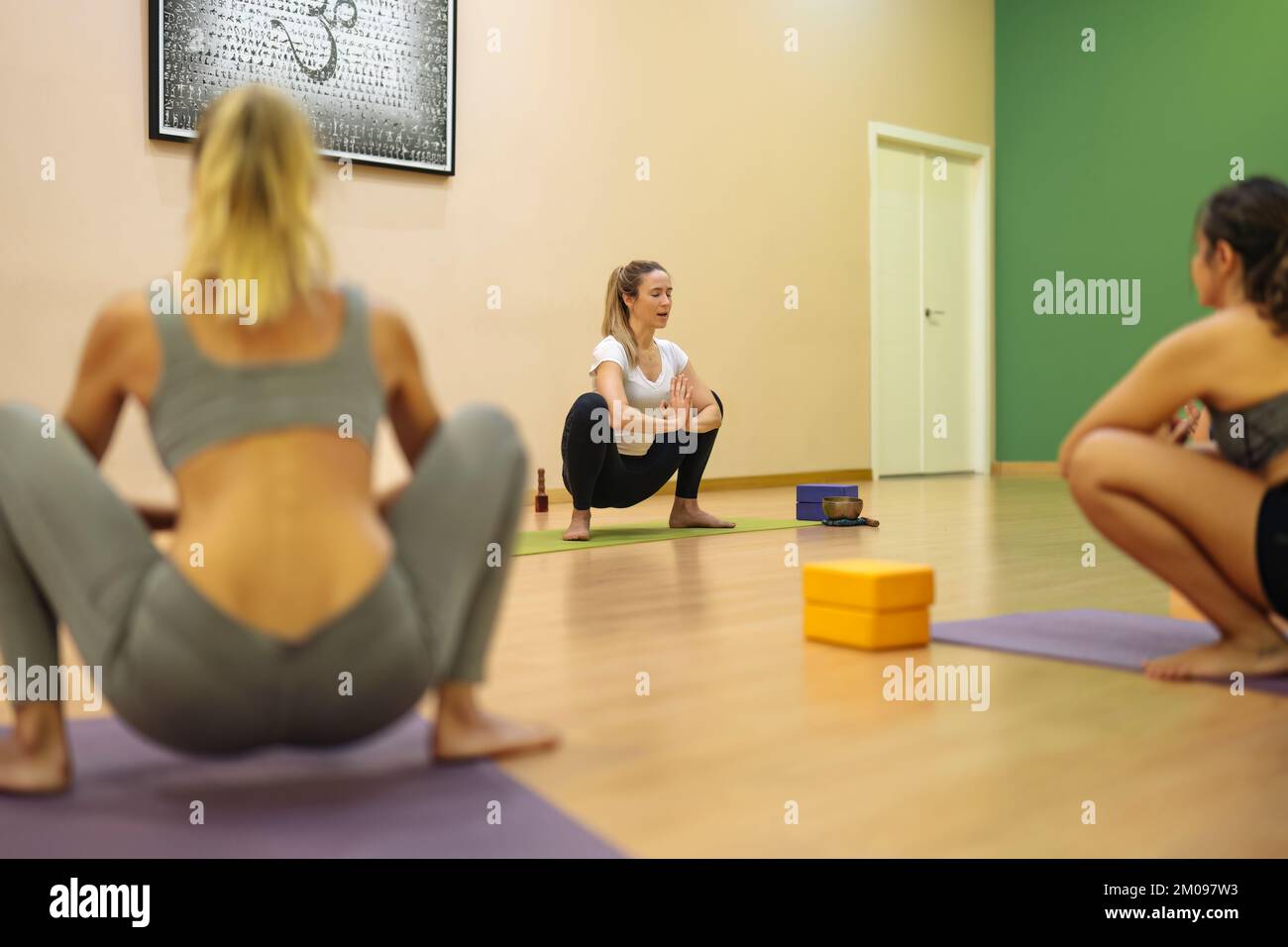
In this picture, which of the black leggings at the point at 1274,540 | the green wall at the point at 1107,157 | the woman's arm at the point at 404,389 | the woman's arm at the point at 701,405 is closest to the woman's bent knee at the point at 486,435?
the woman's arm at the point at 404,389

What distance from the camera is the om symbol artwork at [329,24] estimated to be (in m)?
5.62

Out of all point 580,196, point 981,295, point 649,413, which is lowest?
point 649,413

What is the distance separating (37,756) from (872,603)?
1.41m

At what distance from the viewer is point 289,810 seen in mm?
1453

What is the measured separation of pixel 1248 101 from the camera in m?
8.03

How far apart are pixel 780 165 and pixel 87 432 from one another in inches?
262

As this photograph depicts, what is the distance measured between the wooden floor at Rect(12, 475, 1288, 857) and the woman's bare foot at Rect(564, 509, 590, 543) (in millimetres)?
1156

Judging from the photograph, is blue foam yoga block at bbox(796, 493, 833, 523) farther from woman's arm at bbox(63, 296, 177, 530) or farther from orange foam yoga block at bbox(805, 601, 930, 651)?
woman's arm at bbox(63, 296, 177, 530)

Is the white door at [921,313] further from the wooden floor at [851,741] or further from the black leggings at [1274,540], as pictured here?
the black leggings at [1274,540]

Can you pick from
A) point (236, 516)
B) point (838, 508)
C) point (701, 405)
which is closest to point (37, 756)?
point (236, 516)

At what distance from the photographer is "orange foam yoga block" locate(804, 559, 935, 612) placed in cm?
239

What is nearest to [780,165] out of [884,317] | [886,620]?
[884,317]

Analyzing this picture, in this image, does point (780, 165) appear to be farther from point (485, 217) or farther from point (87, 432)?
point (87, 432)

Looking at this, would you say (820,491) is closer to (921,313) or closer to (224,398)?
(224,398)
